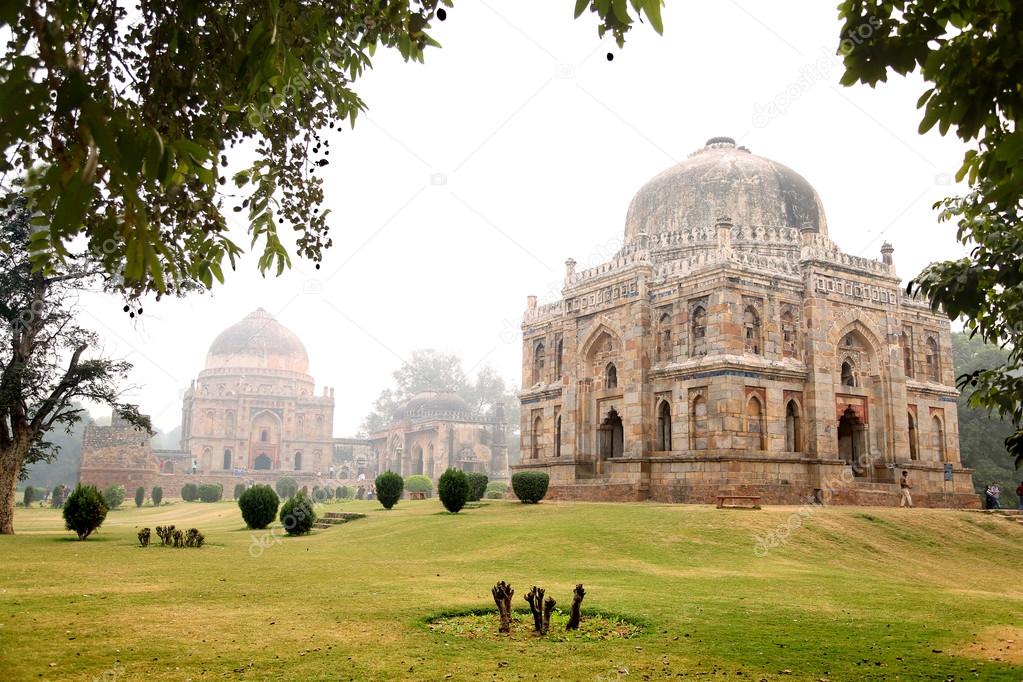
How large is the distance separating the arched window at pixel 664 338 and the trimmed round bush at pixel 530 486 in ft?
16.9

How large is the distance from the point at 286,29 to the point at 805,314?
70.7ft

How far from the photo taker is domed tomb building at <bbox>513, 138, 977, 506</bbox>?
22375 mm

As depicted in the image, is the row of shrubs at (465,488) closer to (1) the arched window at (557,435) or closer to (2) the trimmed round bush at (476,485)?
(2) the trimmed round bush at (476,485)

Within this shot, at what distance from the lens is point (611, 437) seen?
87.6ft

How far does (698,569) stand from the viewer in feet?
43.9

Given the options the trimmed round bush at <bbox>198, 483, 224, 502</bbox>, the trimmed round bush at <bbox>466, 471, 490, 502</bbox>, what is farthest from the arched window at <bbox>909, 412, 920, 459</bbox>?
the trimmed round bush at <bbox>198, 483, 224, 502</bbox>

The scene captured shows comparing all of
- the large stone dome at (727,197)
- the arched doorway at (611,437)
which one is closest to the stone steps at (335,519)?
the arched doorway at (611,437)

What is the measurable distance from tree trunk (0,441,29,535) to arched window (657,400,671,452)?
16.8 meters

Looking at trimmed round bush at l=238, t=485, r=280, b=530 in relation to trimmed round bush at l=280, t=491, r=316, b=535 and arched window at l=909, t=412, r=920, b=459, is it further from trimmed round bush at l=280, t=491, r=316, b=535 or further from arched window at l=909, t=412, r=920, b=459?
arched window at l=909, t=412, r=920, b=459

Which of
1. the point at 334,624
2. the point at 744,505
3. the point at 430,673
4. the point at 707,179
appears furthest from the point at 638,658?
the point at 707,179

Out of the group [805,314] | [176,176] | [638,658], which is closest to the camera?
[176,176]

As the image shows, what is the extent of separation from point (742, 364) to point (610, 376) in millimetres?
5324

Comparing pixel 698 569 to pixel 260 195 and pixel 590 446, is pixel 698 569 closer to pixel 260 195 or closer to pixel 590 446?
pixel 260 195

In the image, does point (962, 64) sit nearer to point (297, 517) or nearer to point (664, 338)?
point (297, 517)
